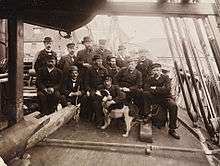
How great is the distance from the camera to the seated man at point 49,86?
727 centimetres

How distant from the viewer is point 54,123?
6.07 metres

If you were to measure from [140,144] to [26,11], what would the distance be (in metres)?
3.22

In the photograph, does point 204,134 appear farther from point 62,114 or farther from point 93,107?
point 62,114

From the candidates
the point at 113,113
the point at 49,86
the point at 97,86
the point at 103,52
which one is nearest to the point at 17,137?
the point at 113,113

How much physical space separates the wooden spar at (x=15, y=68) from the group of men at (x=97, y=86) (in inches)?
95.1

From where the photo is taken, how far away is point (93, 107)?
726 cm

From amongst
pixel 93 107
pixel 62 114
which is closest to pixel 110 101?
pixel 93 107

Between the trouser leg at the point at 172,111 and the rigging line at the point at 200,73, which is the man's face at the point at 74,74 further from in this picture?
the rigging line at the point at 200,73

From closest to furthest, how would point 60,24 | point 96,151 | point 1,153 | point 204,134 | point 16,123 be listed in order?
point 1,153, point 16,123, point 96,151, point 60,24, point 204,134

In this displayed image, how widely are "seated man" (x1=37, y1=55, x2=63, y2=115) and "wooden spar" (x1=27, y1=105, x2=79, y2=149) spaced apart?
0.51 metres

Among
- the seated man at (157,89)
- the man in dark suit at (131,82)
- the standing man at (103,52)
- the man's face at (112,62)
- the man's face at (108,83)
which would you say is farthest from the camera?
the standing man at (103,52)

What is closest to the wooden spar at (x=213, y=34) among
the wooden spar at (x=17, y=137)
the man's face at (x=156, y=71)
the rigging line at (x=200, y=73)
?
the rigging line at (x=200, y=73)

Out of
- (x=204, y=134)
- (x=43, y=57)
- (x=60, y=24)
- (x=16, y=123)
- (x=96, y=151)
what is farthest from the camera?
(x=43, y=57)

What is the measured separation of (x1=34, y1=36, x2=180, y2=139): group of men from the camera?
7.15m
